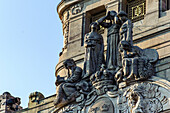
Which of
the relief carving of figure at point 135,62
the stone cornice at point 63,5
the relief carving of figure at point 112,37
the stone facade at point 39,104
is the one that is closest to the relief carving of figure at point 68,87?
the stone facade at point 39,104

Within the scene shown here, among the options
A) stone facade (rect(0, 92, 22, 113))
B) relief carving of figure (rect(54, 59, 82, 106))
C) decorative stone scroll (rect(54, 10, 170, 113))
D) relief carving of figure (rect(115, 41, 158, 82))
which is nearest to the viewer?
decorative stone scroll (rect(54, 10, 170, 113))

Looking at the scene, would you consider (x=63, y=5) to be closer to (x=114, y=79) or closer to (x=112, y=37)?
(x=112, y=37)

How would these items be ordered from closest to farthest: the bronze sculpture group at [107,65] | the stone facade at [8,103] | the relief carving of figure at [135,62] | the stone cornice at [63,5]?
the relief carving of figure at [135,62]
the bronze sculpture group at [107,65]
the stone facade at [8,103]
the stone cornice at [63,5]

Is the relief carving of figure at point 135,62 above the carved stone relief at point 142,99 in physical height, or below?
above

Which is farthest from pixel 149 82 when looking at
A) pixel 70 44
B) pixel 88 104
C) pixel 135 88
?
pixel 70 44

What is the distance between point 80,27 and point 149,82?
20.4 feet

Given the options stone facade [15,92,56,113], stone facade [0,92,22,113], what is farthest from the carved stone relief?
stone facade [0,92,22,113]

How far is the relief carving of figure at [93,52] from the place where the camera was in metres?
35.4

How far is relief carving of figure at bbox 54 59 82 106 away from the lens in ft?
116

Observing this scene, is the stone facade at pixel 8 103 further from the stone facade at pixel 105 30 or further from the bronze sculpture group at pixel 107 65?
the bronze sculpture group at pixel 107 65

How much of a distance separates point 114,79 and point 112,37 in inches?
78.0

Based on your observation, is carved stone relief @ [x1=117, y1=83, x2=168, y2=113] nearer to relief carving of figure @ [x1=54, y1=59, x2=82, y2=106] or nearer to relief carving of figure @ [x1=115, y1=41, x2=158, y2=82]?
relief carving of figure @ [x1=115, y1=41, x2=158, y2=82]

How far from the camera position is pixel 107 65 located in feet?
115

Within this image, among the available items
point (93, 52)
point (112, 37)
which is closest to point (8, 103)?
point (93, 52)
